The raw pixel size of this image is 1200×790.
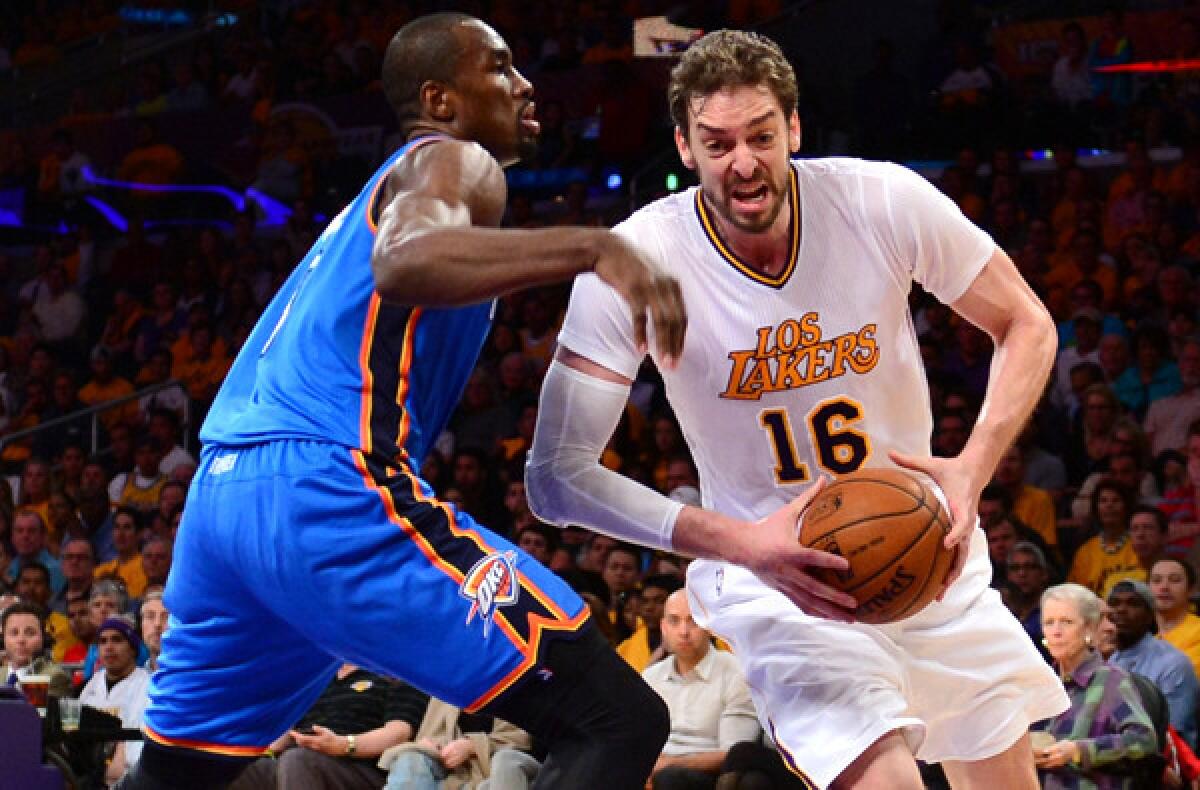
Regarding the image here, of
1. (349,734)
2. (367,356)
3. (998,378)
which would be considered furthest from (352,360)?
(349,734)

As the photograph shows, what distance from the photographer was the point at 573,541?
9.98m

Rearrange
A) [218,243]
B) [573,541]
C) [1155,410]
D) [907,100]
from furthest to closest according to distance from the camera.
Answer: [218,243]
[907,100]
[573,541]
[1155,410]

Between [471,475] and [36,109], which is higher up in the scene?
[36,109]

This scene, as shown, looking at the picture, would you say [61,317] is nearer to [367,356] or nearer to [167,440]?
[167,440]

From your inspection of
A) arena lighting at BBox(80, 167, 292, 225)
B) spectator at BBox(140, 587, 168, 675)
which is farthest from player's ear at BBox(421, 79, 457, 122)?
arena lighting at BBox(80, 167, 292, 225)

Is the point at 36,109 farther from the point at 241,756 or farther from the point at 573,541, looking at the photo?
the point at 241,756

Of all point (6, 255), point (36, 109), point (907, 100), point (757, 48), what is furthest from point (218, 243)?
point (757, 48)

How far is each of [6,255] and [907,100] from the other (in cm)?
860

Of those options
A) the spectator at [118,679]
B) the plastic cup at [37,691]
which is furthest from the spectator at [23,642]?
the plastic cup at [37,691]

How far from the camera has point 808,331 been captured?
384 centimetres

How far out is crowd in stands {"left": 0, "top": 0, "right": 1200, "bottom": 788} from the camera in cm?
791

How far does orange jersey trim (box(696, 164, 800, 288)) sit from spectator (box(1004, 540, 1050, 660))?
4.19 metres

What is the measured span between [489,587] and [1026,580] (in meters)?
5.11

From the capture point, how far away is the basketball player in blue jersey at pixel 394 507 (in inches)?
119
